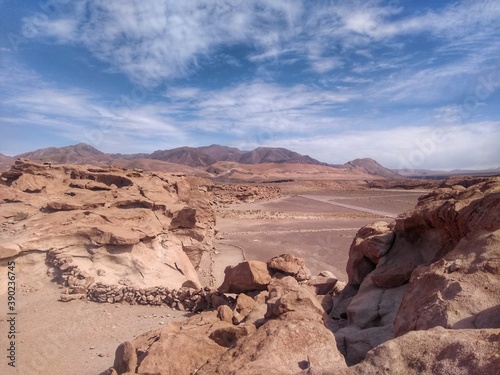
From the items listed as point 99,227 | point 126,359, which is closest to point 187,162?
point 99,227

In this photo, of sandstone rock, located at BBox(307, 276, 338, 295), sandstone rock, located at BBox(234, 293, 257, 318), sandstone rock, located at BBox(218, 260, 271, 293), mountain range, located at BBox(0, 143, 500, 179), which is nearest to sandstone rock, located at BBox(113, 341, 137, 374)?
sandstone rock, located at BBox(234, 293, 257, 318)

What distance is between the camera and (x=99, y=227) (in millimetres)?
10328

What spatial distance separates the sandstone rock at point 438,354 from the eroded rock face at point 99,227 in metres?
7.96

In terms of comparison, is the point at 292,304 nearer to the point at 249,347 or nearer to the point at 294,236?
the point at 249,347

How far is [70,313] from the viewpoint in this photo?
8.47m

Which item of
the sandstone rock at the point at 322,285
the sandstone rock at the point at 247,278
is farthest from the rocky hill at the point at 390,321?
the sandstone rock at the point at 322,285

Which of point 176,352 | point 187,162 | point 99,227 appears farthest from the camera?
point 187,162

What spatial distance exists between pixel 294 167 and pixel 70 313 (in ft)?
395

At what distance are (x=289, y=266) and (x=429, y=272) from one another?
5.33 metres

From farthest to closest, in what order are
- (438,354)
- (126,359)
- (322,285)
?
(322,285), (126,359), (438,354)

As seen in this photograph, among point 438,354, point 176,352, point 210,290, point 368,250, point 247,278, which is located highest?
point 438,354

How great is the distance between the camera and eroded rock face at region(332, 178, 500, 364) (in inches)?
171

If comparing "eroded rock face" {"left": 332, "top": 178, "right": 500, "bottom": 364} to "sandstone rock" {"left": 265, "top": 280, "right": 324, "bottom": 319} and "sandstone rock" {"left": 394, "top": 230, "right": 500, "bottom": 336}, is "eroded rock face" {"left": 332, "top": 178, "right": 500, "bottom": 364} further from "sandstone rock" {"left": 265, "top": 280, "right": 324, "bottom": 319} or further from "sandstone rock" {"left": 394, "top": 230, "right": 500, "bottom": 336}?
"sandstone rock" {"left": 265, "top": 280, "right": 324, "bottom": 319}

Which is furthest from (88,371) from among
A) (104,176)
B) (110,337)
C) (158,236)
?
(104,176)
